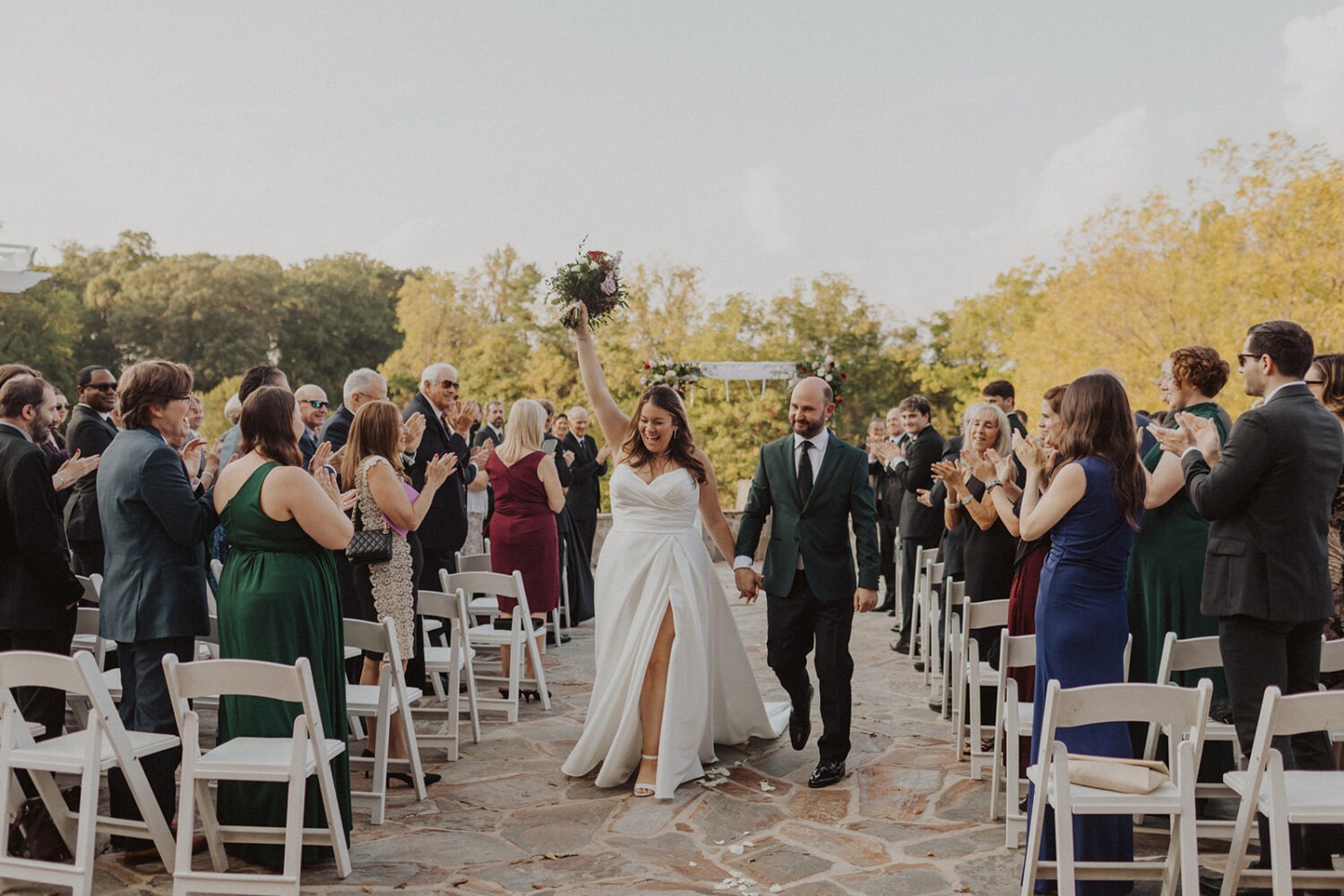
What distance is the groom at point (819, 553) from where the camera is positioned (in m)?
5.52

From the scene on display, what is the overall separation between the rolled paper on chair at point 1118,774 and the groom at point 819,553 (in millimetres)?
1864

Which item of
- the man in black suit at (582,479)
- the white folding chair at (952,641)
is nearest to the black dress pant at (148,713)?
the white folding chair at (952,641)

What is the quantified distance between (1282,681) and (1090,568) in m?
0.84

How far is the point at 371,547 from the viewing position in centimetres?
564

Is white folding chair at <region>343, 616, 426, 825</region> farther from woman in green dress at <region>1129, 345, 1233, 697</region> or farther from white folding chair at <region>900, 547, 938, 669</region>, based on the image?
white folding chair at <region>900, 547, 938, 669</region>

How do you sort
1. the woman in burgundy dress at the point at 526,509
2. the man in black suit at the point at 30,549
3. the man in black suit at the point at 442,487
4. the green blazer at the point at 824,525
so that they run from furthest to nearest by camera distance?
1. the woman in burgundy dress at the point at 526,509
2. the man in black suit at the point at 442,487
3. the green blazer at the point at 824,525
4. the man in black suit at the point at 30,549

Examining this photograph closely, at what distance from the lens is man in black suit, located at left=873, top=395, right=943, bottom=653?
8062 millimetres

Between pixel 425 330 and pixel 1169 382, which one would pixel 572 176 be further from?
pixel 1169 382

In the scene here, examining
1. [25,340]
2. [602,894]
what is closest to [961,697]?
[602,894]

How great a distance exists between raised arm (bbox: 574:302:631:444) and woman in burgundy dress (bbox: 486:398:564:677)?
81.7 inches

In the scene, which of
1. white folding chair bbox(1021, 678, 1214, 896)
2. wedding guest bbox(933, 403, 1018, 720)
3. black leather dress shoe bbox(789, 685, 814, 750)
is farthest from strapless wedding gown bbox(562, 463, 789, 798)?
white folding chair bbox(1021, 678, 1214, 896)

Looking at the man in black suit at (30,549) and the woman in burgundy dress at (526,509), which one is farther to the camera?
the woman in burgundy dress at (526,509)

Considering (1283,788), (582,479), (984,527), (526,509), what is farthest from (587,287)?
(582,479)

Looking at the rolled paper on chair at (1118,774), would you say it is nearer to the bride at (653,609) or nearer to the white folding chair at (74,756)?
the bride at (653,609)
